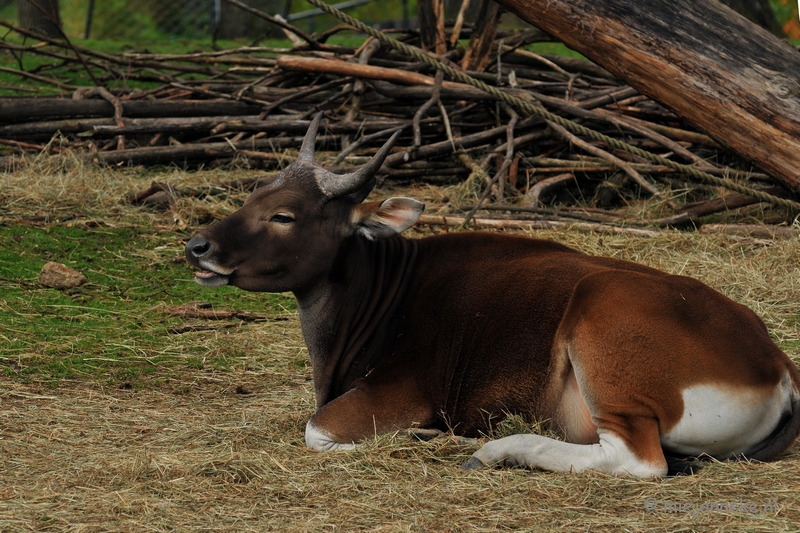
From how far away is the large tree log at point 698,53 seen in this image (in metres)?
5.93

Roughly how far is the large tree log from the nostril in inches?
100

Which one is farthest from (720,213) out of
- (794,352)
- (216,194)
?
(216,194)

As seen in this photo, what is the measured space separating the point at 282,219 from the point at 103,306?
288cm

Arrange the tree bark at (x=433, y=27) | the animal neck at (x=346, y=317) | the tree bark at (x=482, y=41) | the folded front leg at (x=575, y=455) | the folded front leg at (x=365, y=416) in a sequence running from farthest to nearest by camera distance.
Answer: the tree bark at (x=433, y=27) → the tree bark at (x=482, y=41) → the animal neck at (x=346, y=317) → the folded front leg at (x=365, y=416) → the folded front leg at (x=575, y=455)

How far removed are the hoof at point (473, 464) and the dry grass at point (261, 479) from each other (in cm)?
7

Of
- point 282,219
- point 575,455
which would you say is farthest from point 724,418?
point 282,219

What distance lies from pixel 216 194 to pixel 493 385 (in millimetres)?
5327

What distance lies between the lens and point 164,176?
33.4 feet

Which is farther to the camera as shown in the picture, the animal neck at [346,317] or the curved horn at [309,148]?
the curved horn at [309,148]

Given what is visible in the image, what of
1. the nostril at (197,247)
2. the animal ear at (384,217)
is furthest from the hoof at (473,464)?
the nostril at (197,247)

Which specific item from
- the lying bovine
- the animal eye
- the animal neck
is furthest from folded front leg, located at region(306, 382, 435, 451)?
the animal eye

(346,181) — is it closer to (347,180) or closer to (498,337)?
(347,180)

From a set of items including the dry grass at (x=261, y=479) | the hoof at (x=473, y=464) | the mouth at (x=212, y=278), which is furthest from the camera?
the mouth at (x=212, y=278)

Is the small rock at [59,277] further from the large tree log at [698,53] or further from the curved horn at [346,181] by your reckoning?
the large tree log at [698,53]
